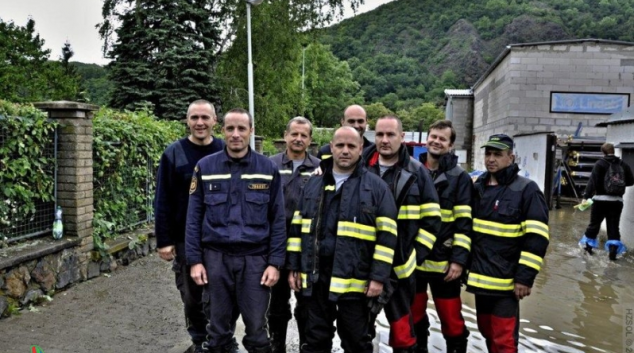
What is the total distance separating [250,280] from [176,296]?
8.42ft

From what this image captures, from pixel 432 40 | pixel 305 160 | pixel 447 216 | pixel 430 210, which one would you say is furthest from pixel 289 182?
pixel 432 40

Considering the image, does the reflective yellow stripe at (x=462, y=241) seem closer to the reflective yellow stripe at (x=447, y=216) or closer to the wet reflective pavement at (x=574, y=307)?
the reflective yellow stripe at (x=447, y=216)

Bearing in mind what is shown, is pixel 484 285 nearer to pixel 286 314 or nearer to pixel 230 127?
pixel 286 314

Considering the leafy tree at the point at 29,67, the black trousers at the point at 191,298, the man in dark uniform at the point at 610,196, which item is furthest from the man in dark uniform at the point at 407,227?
the leafy tree at the point at 29,67

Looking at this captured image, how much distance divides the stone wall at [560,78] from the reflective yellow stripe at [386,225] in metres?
19.0

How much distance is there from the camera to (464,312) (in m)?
5.69

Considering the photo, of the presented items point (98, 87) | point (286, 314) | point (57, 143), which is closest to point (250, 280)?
point (286, 314)

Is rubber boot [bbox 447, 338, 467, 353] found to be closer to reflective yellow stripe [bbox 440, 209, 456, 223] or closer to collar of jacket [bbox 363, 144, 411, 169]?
reflective yellow stripe [bbox 440, 209, 456, 223]

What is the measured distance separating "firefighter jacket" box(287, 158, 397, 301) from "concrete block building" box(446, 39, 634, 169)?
1877 cm

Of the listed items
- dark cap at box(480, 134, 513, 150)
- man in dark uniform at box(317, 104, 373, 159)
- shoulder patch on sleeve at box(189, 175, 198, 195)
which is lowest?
shoulder patch on sleeve at box(189, 175, 198, 195)

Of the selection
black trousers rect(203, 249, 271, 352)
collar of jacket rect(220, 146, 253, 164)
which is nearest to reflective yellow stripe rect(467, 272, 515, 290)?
black trousers rect(203, 249, 271, 352)

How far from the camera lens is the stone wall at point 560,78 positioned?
19906 mm

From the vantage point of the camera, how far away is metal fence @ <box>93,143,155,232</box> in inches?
272

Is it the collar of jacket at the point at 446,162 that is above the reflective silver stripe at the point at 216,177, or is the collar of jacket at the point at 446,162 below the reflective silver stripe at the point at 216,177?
above
